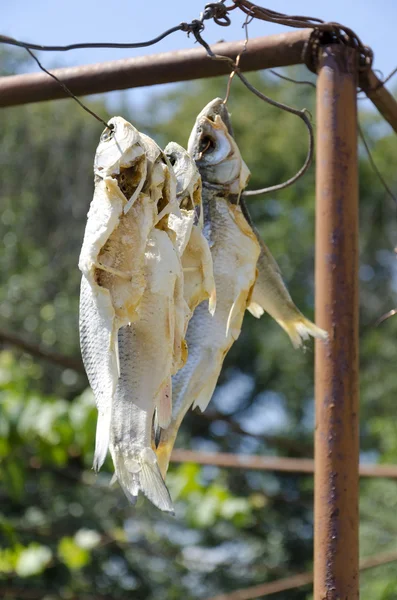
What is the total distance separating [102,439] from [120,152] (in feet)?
0.97

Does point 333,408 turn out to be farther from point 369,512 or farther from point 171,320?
point 369,512

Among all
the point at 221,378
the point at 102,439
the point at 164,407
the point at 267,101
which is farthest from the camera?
the point at 221,378

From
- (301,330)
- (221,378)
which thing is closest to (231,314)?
(301,330)

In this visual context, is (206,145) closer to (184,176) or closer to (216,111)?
(216,111)

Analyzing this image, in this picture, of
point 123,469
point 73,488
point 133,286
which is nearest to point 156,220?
point 133,286

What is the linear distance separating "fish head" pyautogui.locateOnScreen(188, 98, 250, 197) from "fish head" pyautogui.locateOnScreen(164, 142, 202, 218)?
14 centimetres

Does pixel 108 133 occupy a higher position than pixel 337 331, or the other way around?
pixel 108 133

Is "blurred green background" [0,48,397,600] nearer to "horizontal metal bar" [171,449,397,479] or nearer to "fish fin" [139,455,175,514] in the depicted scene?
"horizontal metal bar" [171,449,397,479]

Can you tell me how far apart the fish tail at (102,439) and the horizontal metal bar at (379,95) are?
894 mm

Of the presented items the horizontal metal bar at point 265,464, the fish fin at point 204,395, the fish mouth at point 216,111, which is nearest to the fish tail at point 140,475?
the fish fin at point 204,395

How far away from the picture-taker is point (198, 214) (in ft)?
3.98

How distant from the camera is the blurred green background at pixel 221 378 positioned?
26.8ft

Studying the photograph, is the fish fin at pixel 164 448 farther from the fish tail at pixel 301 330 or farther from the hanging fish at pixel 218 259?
the fish tail at pixel 301 330

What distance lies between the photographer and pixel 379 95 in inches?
68.9
